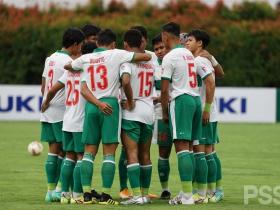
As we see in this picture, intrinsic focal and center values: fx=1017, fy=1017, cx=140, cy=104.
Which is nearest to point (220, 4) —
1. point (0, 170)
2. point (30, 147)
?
point (30, 147)

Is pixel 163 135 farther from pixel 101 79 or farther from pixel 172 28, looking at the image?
pixel 172 28

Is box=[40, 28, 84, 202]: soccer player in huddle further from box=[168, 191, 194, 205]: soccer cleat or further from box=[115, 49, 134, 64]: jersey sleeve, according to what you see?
box=[168, 191, 194, 205]: soccer cleat

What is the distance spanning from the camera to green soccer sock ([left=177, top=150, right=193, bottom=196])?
13336 mm

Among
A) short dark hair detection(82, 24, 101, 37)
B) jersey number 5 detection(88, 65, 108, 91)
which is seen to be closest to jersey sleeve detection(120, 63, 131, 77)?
jersey number 5 detection(88, 65, 108, 91)

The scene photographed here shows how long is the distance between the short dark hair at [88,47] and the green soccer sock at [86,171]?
1525 mm

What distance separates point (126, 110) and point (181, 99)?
2.48 ft

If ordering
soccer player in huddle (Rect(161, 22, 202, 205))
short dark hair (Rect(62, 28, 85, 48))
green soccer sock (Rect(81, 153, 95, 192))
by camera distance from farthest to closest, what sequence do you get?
short dark hair (Rect(62, 28, 85, 48)), soccer player in huddle (Rect(161, 22, 202, 205)), green soccer sock (Rect(81, 153, 95, 192))

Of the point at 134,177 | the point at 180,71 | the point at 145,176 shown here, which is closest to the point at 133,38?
the point at 180,71

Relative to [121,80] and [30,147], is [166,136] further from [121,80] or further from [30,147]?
[30,147]

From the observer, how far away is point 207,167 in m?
14.0

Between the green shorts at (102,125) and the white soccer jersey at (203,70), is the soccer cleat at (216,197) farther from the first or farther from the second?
the green shorts at (102,125)

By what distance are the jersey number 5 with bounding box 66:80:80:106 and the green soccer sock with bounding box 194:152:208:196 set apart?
6.03ft

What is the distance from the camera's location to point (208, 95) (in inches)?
549

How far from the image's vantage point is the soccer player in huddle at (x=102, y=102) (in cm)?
1336
